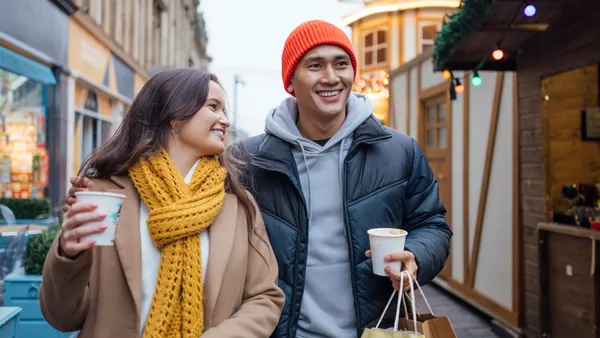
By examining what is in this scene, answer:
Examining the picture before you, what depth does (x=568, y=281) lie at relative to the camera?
4277 mm

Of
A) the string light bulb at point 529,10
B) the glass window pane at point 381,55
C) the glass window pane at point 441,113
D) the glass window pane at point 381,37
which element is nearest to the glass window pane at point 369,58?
the glass window pane at point 381,55

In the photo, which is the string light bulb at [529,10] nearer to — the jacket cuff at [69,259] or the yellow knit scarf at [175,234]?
the yellow knit scarf at [175,234]

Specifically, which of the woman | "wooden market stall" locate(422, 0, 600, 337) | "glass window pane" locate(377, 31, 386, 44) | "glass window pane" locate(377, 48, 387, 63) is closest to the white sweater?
the woman

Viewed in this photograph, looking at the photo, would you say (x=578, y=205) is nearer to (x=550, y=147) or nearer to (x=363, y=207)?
(x=550, y=147)

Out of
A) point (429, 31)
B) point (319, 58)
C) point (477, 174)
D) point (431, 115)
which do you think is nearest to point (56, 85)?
point (431, 115)

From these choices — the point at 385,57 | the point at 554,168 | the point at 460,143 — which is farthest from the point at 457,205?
the point at 385,57

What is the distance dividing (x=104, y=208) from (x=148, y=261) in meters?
0.33

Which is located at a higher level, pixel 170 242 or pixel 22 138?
pixel 22 138

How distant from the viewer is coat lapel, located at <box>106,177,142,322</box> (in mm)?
1554

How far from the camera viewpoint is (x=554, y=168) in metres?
4.63

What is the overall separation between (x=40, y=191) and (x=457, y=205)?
262 inches

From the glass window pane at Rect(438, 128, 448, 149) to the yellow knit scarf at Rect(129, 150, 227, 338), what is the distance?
6295 mm

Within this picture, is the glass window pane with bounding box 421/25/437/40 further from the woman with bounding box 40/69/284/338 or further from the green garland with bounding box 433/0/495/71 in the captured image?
the woman with bounding box 40/69/284/338

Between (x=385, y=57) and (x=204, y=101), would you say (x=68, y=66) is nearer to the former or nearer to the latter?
(x=204, y=101)
